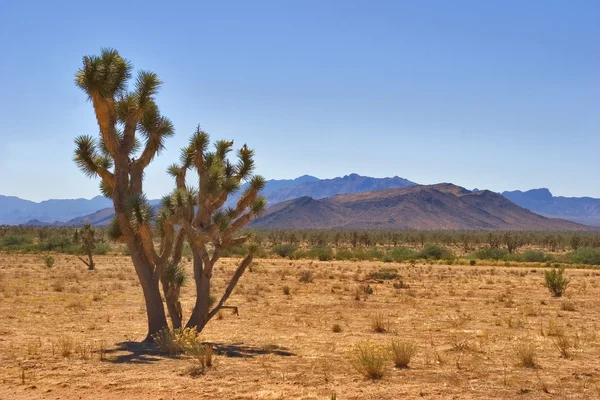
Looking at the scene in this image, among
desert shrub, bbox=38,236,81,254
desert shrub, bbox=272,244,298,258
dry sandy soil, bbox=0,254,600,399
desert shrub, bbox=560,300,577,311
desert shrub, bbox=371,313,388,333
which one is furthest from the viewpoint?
desert shrub, bbox=272,244,298,258

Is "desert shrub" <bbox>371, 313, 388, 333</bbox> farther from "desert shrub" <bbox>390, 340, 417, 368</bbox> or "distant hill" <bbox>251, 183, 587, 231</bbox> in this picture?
"distant hill" <bbox>251, 183, 587, 231</bbox>

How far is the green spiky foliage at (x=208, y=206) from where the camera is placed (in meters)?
A: 13.7

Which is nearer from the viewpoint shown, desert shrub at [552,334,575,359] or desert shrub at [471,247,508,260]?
desert shrub at [552,334,575,359]

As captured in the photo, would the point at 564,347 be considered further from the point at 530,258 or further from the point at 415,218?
the point at 415,218

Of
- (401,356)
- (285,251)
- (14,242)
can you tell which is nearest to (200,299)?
(401,356)

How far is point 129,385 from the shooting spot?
32.6 ft

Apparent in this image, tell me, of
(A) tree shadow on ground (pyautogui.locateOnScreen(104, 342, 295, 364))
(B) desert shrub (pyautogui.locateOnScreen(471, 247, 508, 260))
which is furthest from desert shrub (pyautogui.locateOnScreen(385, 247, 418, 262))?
(A) tree shadow on ground (pyautogui.locateOnScreen(104, 342, 295, 364))

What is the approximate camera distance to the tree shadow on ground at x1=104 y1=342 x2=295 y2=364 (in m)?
11.9

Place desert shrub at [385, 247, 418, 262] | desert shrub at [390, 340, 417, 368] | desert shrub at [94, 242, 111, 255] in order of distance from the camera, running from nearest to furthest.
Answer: desert shrub at [390, 340, 417, 368]
desert shrub at [385, 247, 418, 262]
desert shrub at [94, 242, 111, 255]

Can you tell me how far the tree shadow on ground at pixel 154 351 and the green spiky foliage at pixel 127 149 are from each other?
79 centimetres

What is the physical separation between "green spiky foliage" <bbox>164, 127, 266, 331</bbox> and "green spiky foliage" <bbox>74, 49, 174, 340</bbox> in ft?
1.96

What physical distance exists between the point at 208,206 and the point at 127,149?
230 cm

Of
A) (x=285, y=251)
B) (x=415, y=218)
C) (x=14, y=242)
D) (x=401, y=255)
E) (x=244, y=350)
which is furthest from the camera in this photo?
(x=415, y=218)

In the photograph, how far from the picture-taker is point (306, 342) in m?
14.3
